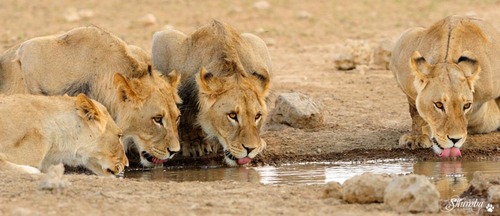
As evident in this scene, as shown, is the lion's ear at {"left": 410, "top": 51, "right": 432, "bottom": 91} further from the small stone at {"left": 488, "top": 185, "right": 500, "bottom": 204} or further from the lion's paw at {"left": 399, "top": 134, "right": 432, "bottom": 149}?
the small stone at {"left": 488, "top": 185, "right": 500, "bottom": 204}

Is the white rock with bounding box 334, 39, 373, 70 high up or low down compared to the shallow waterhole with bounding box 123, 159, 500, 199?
down

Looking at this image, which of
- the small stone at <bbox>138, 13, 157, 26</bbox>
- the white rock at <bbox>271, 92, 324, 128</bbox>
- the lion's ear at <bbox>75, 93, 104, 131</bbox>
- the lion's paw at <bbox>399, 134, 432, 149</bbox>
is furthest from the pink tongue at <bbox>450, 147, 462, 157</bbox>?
the small stone at <bbox>138, 13, 157, 26</bbox>

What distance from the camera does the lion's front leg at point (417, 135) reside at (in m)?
11.1

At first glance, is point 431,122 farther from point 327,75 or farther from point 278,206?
point 327,75

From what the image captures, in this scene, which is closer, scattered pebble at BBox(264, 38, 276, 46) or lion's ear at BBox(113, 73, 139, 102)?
lion's ear at BBox(113, 73, 139, 102)

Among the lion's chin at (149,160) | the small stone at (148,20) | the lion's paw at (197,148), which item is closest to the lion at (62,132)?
the lion's chin at (149,160)

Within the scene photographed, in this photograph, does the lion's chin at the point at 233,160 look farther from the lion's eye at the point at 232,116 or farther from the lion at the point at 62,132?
the lion at the point at 62,132

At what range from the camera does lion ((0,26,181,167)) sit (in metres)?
10.1

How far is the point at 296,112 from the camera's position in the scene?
1200 cm

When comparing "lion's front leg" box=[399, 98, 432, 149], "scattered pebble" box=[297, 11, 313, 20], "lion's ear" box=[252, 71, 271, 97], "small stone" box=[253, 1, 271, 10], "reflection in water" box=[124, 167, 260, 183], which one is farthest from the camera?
"small stone" box=[253, 1, 271, 10]

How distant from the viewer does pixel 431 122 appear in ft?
34.1

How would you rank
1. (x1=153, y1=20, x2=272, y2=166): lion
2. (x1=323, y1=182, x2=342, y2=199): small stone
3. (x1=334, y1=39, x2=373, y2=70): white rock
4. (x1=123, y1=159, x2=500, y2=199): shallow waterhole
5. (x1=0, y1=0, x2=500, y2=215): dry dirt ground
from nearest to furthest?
(x1=0, y1=0, x2=500, y2=215): dry dirt ground, (x1=323, y1=182, x2=342, y2=199): small stone, (x1=123, y1=159, x2=500, y2=199): shallow waterhole, (x1=153, y1=20, x2=272, y2=166): lion, (x1=334, y1=39, x2=373, y2=70): white rock

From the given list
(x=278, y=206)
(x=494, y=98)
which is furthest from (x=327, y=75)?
(x=278, y=206)

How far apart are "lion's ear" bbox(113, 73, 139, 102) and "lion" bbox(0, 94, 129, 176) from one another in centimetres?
46
